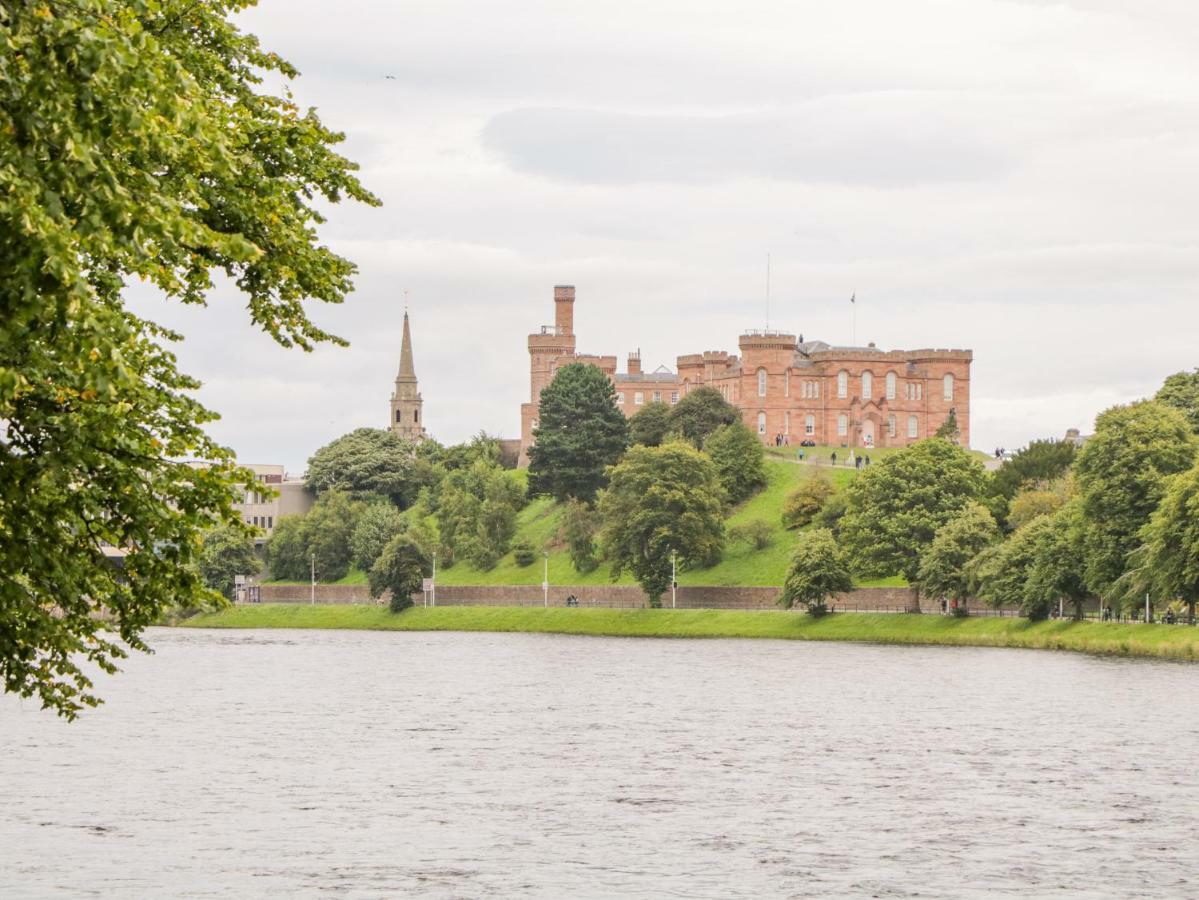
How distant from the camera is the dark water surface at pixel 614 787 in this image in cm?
3216

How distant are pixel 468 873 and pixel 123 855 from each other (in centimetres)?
603

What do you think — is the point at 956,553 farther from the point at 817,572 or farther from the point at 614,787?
the point at 614,787

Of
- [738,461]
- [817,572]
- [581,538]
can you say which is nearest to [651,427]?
[738,461]

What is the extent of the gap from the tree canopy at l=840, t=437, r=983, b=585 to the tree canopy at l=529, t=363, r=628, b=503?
4830 centimetres

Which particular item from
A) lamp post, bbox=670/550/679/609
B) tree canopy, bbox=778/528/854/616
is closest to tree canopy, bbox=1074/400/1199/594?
tree canopy, bbox=778/528/854/616

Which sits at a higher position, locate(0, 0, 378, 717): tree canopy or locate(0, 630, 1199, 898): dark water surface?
locate(0, 0, 378, 717): tree canopy

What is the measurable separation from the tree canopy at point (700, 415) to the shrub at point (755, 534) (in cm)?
2295

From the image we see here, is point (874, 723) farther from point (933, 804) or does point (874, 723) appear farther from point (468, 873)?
point (468, 873)

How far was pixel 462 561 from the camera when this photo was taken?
16025 cm

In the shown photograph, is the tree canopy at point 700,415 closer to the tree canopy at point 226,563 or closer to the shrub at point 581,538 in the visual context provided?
the shrub at point 581,538

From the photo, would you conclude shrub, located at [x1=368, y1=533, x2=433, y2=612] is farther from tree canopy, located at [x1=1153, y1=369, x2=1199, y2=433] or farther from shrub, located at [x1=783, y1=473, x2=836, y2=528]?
tree canopy, located at [x1=1153, y1=369, x2=1199, y2=433]

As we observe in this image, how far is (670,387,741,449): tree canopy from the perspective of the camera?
170 m

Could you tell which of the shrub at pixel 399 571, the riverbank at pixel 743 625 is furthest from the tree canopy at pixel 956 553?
the shrub at pixel 399 571

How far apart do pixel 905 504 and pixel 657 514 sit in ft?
64.9
